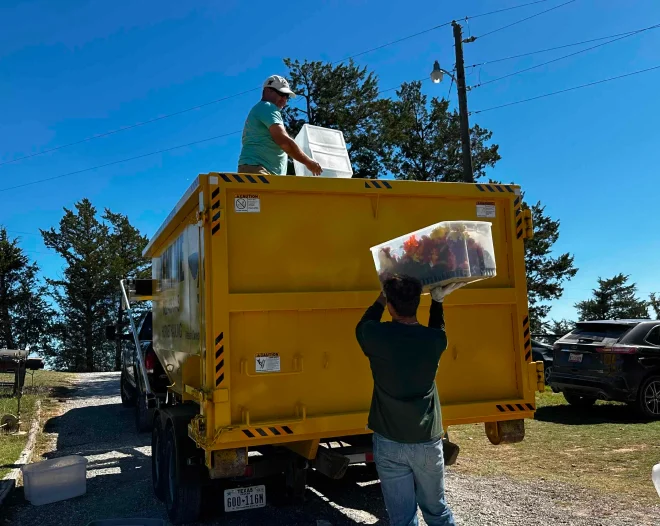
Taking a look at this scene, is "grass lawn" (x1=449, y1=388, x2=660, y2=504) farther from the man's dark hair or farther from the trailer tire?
the trailer tire

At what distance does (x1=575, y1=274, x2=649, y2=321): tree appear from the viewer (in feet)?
150

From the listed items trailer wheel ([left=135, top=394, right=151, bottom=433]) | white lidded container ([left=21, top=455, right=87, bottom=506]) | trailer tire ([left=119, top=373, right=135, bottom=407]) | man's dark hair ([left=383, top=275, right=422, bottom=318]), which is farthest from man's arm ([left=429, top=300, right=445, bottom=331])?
trailer tire ([left=119, top=373, right=135, bottom=407])

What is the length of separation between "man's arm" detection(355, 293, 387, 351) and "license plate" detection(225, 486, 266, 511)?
6.10 ft

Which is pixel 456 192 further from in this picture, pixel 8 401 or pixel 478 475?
pixel 8 401

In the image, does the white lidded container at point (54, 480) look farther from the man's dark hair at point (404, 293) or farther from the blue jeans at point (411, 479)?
the man's dark hair at point (404, 293)

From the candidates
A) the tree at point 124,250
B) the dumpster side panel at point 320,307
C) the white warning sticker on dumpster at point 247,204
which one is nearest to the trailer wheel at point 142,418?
the dumpster side panel at point 320,307

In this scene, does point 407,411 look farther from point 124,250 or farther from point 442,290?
point 124,250

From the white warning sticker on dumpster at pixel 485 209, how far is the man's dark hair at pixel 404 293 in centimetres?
166

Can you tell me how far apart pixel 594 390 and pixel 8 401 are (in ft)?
35.6

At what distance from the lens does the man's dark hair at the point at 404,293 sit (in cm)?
336

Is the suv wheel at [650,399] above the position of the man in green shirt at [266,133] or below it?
below

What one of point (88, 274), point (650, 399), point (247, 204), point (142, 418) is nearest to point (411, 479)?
point (247, 204)

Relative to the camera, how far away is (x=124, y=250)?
4628 cm

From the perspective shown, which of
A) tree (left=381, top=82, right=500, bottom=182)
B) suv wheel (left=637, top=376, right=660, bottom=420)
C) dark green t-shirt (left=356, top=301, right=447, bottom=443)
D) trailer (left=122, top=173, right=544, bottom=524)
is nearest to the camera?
dark green t-shirt (left=356, top=301, right=447, bottom=443)
